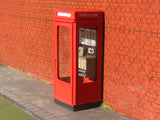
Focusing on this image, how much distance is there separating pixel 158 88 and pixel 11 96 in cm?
345

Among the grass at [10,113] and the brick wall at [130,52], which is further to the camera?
the grass at [10,113]

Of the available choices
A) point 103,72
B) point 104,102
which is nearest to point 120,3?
point 103,72

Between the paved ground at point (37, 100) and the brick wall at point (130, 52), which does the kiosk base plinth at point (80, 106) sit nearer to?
the paved ground at point (37, 100)

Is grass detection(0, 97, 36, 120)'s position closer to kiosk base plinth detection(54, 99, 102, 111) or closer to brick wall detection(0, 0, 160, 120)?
kiosk base plinth detection(54, 99, 102, 111)

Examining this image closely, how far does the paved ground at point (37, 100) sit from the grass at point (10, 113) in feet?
0.29

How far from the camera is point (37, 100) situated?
26.0ft

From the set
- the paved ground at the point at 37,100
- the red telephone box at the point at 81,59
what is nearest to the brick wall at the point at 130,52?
the red telephone box at the point at 81,59

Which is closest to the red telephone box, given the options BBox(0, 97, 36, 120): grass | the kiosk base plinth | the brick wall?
the kiosk base plinth

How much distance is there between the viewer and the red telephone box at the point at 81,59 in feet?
22.7

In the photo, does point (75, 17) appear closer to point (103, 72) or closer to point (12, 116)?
point (103, 72)

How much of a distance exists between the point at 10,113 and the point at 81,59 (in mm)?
1794

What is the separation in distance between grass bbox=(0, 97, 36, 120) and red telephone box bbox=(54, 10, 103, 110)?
0.73m

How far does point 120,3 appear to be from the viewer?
684 centimetres

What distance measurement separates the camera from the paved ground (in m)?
6.95
